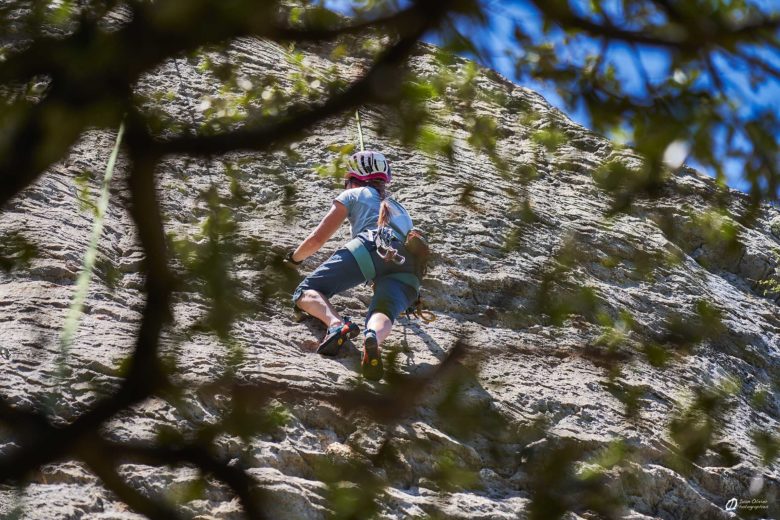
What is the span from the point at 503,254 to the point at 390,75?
174 inches

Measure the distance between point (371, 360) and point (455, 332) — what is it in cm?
107

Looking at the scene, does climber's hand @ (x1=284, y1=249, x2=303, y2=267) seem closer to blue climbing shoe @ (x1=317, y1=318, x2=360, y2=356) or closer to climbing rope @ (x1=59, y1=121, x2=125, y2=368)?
blue climbing shoe @ (x1=317, y1=318, x2=360, y2=356)

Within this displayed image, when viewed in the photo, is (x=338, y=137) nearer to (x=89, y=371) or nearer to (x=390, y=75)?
(x=89, y=371)

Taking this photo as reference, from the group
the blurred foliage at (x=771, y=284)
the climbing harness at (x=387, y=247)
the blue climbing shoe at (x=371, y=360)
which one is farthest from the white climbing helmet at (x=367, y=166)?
the blurred foliage at (x=771, y=284)

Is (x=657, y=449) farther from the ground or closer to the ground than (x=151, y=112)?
closer to the ground

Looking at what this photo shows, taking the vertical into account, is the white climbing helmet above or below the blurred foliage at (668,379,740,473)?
above

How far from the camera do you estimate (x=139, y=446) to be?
2.84m

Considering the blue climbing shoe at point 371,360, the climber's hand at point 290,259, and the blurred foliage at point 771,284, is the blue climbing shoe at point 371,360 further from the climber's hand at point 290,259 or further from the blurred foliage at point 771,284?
the blurred foliage at point 771,284

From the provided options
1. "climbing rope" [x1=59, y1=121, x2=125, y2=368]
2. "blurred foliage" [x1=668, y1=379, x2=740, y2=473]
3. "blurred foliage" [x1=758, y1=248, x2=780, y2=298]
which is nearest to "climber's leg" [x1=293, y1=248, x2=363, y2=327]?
"climbing rope" [x1=59, y1=121, x2=125, y2=368]

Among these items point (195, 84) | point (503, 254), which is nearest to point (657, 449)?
point (503, 254)

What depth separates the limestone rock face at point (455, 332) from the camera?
438cm

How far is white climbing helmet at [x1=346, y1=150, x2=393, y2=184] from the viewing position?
636 centimetres

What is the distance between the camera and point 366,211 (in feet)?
20.5

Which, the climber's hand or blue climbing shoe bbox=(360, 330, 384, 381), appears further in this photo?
the climber's hand
